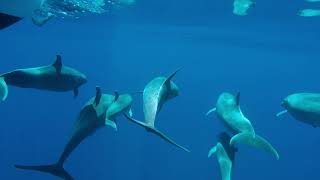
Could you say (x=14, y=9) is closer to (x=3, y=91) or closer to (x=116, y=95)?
(x=3, y=91)

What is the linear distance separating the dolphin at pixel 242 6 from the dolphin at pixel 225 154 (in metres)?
14.8

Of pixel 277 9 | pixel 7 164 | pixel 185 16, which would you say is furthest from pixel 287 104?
pixel 7 164

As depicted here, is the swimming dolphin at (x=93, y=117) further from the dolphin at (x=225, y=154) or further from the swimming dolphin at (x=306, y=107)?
the swimming dolphin at (x=306, y=107)

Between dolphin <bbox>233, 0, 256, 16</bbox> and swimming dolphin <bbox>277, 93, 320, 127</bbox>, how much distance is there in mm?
11734

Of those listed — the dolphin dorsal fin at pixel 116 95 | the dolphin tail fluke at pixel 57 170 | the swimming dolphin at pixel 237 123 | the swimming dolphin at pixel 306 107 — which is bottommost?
the dolphin tail fluke at pixel 57 170

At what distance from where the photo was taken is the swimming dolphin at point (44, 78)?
366 inches

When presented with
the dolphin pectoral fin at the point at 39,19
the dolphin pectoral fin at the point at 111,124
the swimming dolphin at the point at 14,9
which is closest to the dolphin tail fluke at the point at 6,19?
the swimming dolphin at the point at 14,9

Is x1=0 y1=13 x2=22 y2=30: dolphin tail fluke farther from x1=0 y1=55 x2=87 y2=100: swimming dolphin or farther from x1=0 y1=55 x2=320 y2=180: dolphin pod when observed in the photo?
x1=0 y1=55 x2=87 y2=100: swimming dolphin

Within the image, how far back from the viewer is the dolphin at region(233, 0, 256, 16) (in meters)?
23.2

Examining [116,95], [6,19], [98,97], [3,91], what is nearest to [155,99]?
[98,97]

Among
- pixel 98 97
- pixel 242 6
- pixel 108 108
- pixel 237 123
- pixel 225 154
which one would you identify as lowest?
pixel 242 6

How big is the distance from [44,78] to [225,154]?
4562mm

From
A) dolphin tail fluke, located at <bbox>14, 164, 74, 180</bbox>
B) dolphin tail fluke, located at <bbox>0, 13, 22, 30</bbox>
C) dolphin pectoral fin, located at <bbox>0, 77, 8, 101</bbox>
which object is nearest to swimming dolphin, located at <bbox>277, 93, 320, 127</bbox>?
dolphin tail fluke, located at <bbox>14, 164, 74, 180</bbox>

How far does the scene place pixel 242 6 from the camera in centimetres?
2461
